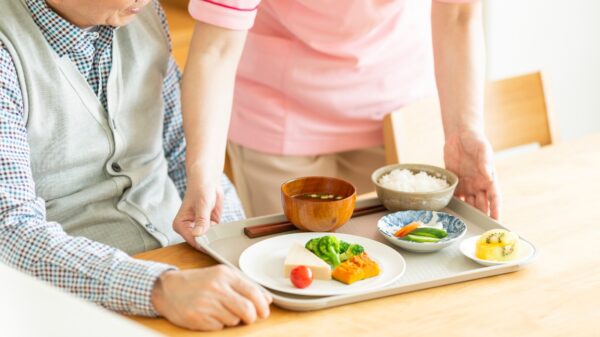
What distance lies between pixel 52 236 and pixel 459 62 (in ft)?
2.83

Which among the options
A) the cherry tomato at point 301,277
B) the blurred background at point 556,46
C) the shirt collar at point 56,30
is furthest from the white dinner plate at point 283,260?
the blurred background at point 556,46

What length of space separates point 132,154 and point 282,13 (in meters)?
0.46

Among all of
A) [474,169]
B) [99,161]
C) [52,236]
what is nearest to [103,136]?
[99,161]

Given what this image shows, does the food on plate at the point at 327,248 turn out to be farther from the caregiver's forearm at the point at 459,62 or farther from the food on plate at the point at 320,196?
the caregiver's forearm at the point at 459,62

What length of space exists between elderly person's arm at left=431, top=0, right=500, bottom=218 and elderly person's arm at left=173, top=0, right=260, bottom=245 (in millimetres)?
395

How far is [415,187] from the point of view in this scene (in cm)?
154

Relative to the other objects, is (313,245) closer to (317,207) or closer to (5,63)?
(317,207)

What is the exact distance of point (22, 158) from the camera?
54.4 inches

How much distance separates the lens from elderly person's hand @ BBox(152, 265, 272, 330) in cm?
118

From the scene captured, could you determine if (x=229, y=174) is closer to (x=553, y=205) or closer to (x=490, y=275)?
(x=553, y=205)

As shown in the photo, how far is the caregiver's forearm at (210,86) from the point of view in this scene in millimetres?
1576

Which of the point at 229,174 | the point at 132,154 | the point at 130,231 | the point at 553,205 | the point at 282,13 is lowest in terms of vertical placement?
the point at 229,174

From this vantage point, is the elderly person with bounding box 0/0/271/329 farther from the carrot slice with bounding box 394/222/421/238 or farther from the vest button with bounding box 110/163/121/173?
the carrot slice with bounding box 394/222/421/238

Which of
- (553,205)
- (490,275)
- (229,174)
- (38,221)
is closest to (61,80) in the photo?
(38,221)
